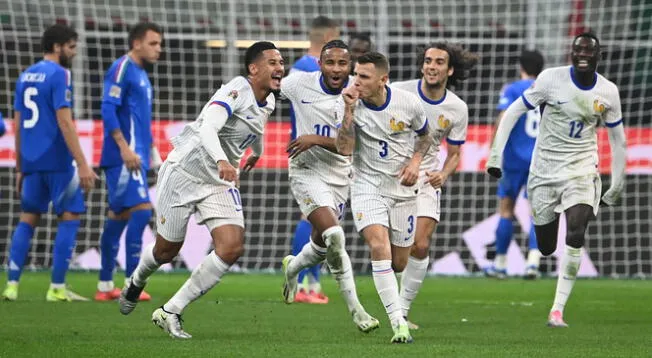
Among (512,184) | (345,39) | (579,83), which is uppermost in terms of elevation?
(579,83)

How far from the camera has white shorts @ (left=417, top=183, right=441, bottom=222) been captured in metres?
9.33

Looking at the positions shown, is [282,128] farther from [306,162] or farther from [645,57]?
[306,162]

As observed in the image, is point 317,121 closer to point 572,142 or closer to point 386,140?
point 386,140

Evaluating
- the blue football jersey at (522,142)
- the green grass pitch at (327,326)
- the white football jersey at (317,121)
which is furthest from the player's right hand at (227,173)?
the blue football jersey at (522,142)

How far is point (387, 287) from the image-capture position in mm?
7934

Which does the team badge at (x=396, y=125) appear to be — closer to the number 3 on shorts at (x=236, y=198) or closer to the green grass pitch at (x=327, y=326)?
the number 3 on shorts at (x=236, y=198)

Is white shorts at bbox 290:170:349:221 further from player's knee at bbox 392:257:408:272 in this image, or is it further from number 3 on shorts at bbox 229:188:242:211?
number 3 on shorts at bbox 229:188:242:211

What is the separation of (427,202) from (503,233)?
17.7 ft

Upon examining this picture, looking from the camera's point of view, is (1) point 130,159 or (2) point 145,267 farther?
(1) point 130,159

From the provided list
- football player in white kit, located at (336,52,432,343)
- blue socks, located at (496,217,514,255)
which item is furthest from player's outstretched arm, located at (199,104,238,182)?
blue socks, located at (496,217,514,255)

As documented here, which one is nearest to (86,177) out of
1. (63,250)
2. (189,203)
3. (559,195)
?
(63,250)

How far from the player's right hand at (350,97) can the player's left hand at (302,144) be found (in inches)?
20.7

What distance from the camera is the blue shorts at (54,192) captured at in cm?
1117

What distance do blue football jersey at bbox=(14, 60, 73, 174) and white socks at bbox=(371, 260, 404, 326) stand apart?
4.06 meters
